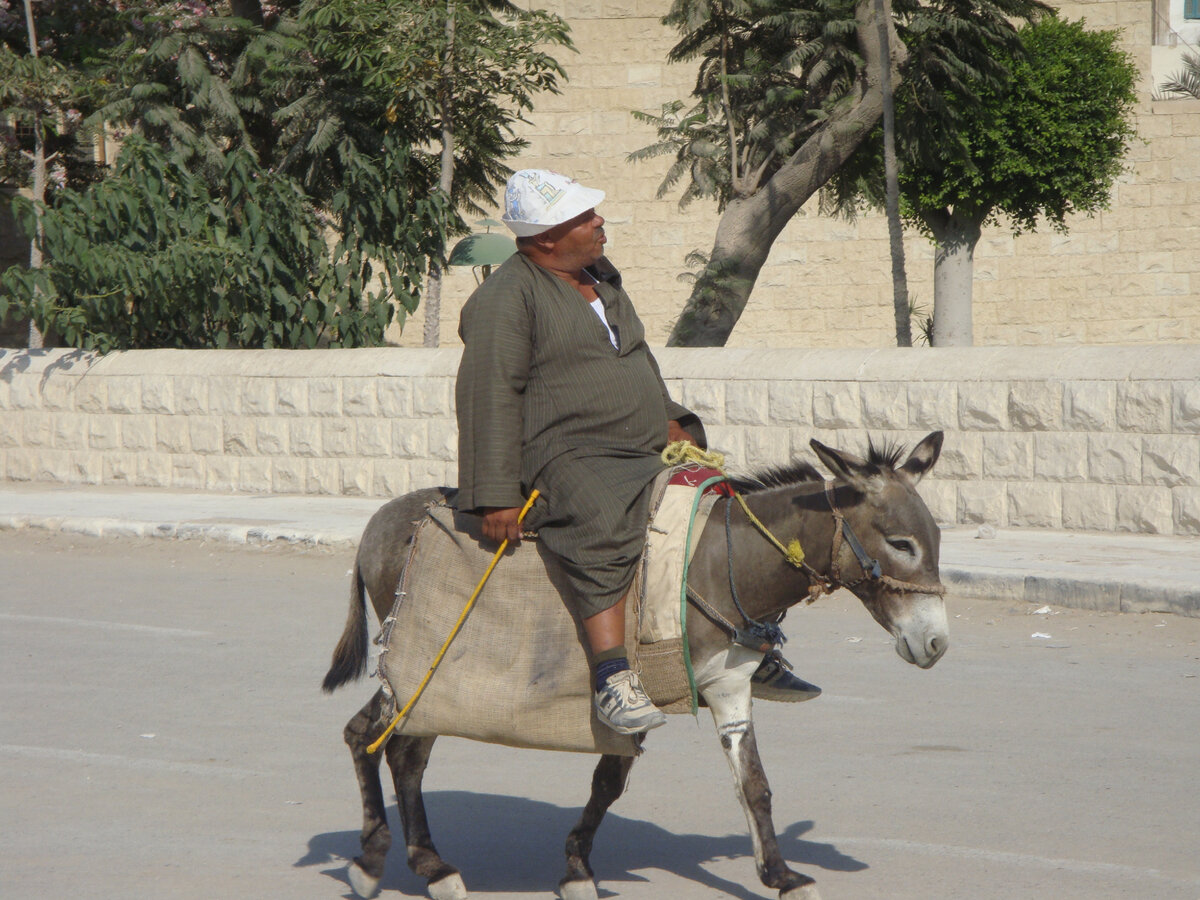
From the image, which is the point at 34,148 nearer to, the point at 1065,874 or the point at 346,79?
the point at 346,79

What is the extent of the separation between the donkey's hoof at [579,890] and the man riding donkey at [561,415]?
0.63 metres

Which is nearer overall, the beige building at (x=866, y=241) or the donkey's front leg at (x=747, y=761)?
the donkey's front leg at (x=747, y=761)

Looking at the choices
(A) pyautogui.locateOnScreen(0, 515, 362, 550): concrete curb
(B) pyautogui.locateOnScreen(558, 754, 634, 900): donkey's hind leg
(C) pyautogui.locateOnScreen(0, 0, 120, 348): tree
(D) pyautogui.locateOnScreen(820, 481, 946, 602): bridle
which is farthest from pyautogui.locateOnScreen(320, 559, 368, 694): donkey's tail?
(C) pyautogui.locateOnScreen(0, 0, 120, 348): tree

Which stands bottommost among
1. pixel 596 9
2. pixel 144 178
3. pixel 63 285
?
pixel 63 285

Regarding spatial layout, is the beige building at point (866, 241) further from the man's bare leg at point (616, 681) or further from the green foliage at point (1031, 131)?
the man's bare leg at point (616, 681)

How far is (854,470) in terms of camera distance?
384 cm

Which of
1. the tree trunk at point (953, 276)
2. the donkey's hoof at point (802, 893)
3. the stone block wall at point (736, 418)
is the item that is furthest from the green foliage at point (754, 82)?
the donkey's hoof at point (802, 893)

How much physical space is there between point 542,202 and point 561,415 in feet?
1.93

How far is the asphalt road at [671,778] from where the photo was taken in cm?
445

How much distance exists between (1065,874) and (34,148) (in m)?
20.5

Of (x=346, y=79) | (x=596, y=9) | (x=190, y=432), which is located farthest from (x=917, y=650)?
(x=596, y=9)

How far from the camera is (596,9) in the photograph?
24.4 m

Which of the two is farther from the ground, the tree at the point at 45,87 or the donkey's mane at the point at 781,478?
the tree at the point at 45,87

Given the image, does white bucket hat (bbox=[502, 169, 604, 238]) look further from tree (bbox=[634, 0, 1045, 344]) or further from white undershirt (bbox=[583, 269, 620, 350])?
tree (bbox=[634, 0, 1045, 344])
